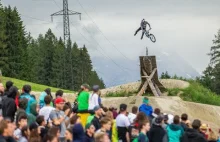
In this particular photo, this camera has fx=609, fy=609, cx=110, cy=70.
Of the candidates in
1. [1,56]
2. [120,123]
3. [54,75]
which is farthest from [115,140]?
[54,75]

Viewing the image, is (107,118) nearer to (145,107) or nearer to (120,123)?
(120,123)

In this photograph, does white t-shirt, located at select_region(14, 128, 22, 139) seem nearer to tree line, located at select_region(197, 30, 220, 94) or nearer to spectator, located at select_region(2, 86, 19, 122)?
spectator, located at select_region(2, 86, 19, 122)

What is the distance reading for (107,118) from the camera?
15.4 metres

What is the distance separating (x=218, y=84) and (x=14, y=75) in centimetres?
3497

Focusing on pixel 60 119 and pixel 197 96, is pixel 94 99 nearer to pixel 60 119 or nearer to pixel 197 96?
pixel 60 119

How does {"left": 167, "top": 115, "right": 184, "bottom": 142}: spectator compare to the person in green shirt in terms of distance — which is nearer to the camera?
{"left": 167, "top": 115, "right": 184, "bottom": 142}: spectator

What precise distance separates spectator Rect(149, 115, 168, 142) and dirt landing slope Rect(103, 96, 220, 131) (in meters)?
19.1

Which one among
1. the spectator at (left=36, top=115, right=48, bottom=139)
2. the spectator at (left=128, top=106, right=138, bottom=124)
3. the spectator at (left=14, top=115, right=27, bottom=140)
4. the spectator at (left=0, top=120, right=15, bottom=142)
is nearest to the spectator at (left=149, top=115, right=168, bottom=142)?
the spectator at (left=128, top=106, right=138, bottom=124)

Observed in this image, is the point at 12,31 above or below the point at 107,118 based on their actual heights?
above

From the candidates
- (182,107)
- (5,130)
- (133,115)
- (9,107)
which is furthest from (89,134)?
(182,107)

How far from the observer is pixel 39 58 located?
379 ft

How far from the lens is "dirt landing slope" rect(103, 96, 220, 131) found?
1425 inches

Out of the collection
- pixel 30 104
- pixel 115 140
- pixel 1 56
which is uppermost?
pixel 1 56

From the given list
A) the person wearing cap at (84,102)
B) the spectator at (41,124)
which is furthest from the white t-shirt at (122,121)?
the spectator at (41,124)
